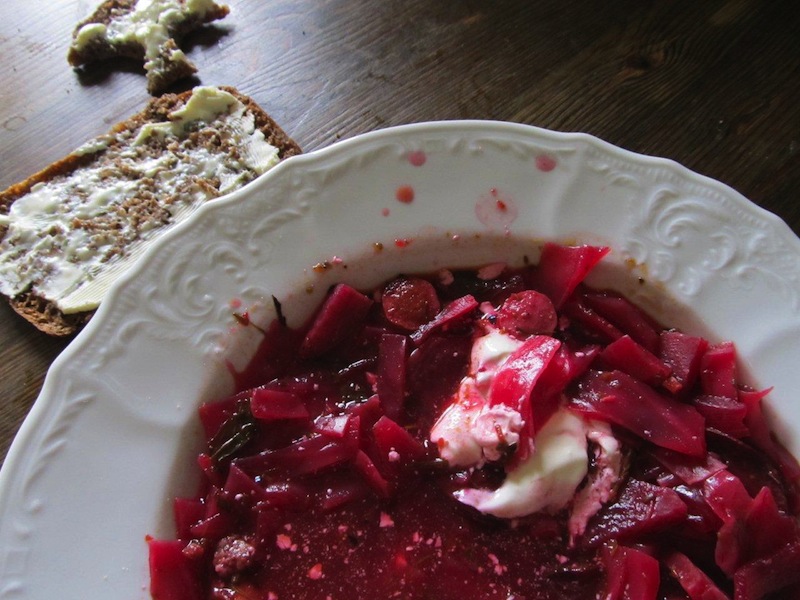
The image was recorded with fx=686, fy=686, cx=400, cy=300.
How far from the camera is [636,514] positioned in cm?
215

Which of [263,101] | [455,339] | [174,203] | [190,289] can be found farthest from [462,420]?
[263,101]

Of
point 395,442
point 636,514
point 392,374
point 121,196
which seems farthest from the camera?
point 121,196

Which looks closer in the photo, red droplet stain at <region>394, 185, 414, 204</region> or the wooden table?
red droplet stain at <region>394, 185, 414, 204</region>

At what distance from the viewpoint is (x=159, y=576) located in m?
2.10

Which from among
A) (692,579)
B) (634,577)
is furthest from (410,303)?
(692,579)

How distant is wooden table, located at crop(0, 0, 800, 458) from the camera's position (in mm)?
3113

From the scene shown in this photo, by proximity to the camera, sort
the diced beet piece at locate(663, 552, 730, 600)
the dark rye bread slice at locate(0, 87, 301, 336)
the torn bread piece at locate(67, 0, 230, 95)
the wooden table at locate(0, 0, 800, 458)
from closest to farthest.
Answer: the diced beet piece at locate(663, 552, 730, 600), the dark rye bread slice at locate(0, 87, 301, 336), the wooden table at locate(0, 0, 800, 458), the torn bread piece at locate(67, 0, 230, 95)

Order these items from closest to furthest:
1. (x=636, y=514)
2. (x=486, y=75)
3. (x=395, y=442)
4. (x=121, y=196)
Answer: (x=636, y=514) < (x=395, y=442) < (x=121, y=196) < (x=486, y=75)

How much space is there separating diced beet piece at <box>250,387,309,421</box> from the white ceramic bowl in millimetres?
168

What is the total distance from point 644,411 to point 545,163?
946mm

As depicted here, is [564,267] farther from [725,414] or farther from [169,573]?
[169,573]

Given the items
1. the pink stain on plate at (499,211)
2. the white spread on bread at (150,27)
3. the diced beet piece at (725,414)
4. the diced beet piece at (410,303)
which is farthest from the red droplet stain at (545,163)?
the white spread on bread at (150,27)

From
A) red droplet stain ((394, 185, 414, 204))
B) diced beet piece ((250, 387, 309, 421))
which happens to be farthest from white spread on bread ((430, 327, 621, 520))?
red droplet stain ((394, 185, 414, 204))

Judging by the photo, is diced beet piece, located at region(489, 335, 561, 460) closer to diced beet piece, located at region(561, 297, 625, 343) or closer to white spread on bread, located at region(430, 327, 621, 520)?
white spread on bread, located at region(430, 327, 621, 520)
